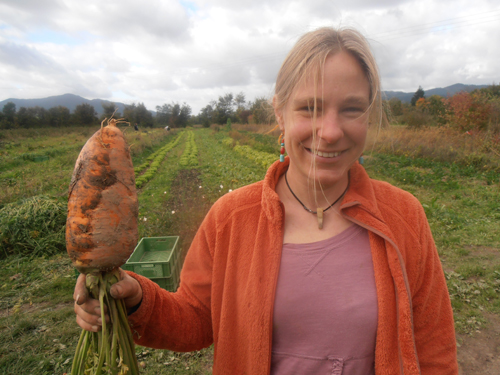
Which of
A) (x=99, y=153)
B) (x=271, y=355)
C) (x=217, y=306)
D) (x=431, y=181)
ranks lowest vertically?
(x=431, y=181)

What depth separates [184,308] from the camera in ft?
3.73

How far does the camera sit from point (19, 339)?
291 centimetres

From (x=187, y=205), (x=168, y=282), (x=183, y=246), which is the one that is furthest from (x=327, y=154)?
(x=187, y=205)

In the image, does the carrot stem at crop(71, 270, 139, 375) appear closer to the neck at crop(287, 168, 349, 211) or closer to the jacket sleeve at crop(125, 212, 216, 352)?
the jacket sleeve at crop(125, 212, 216, 352)

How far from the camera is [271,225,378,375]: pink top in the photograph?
0.95 metres

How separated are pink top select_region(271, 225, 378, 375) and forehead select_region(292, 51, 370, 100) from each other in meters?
0.60

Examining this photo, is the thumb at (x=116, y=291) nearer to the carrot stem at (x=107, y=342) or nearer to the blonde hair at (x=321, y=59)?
the carrot stem at (x=107, y=342)

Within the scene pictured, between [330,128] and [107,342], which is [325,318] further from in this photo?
[107,342]

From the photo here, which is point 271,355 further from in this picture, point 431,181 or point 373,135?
point 431,181

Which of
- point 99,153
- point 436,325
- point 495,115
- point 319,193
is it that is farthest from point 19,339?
point 495,115

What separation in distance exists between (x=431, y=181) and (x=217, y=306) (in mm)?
8838

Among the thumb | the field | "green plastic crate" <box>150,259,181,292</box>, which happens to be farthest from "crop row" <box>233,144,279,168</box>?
the thumb

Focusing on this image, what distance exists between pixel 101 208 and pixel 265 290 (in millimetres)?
751

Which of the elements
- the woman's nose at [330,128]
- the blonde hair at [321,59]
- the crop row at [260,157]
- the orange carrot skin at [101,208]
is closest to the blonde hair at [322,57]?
the blonde hair at [321,59]
